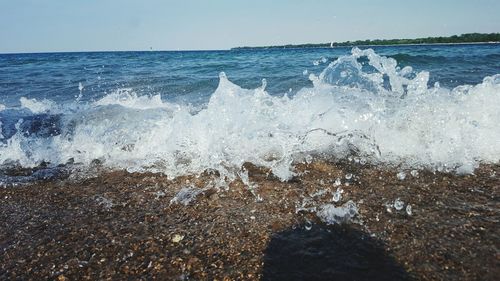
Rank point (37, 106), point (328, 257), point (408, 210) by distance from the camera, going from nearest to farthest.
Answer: point (328, 257), point (408, 210), point (37, 106)

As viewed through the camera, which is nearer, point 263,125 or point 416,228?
point 416,228

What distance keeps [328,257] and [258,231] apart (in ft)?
1.58

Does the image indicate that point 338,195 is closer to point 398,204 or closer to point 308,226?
point 398,204

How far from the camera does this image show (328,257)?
1.76 m

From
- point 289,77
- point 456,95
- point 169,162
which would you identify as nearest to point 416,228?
point 169,162

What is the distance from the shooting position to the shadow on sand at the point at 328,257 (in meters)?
1.62

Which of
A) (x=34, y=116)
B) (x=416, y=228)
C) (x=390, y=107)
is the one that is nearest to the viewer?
(x=416, y=228)

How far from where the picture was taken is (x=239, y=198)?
8.52 feet

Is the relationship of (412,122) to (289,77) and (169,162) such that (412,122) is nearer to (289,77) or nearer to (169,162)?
(169,162)

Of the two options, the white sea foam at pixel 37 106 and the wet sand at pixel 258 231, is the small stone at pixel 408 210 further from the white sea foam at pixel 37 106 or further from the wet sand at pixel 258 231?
the white sea foam at pixel 37 106

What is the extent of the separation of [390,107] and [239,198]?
2.53 m

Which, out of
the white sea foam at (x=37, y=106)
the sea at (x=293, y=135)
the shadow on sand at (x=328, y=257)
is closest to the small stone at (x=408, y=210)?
the shadow on sand at (x=328, y=257)

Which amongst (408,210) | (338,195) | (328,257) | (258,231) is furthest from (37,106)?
(408,210)

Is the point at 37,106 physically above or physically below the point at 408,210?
above
